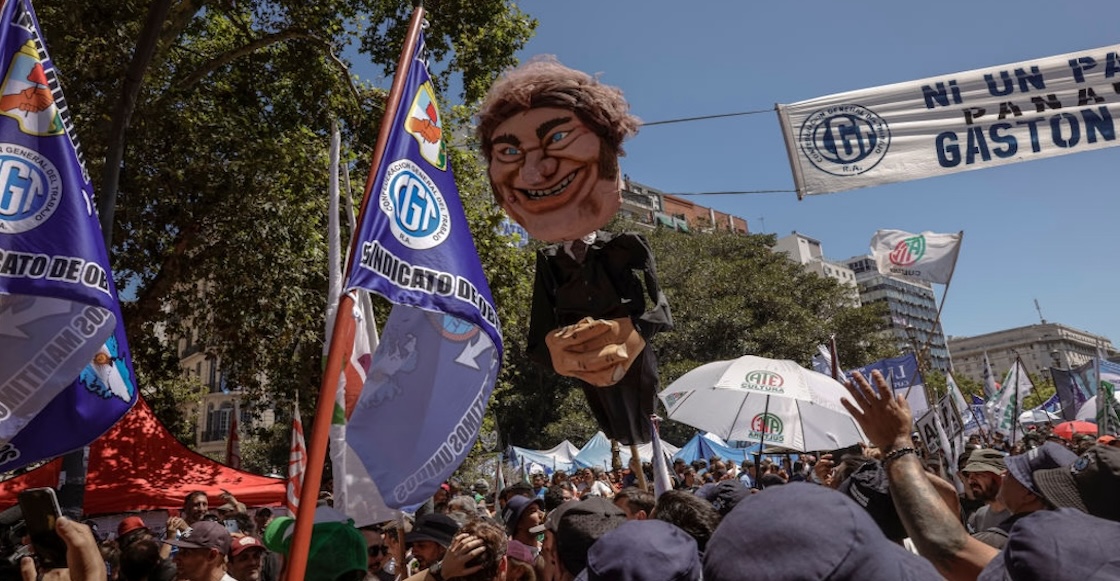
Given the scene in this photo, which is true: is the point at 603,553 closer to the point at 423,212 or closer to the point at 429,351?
the point at 423,212

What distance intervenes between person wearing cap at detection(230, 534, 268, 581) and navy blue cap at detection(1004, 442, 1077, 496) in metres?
3.62

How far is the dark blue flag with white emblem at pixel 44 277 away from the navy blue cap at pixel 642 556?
272 centimetres

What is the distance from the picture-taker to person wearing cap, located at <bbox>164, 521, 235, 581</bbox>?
3.47 metres

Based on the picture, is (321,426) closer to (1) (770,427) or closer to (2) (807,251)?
(1) (770,427)

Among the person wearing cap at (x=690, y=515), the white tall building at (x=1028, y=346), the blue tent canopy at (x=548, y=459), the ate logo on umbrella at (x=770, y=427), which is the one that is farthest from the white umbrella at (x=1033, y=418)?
the white tall building at (x=1028, y=346)

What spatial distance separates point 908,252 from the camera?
9.92 meters

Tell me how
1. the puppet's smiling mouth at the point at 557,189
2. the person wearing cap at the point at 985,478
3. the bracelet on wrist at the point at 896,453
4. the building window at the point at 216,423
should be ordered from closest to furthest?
the bracelet on wrist at the point at 896,453, the puppet's smiling mouth at the point at 557,189, the person wearing cap at the point at 985,478, the building window at the point at 216,423

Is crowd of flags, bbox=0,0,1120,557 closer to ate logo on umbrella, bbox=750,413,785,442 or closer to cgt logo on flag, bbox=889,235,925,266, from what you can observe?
ate logo on umbrella, bbox=750,413,785,442

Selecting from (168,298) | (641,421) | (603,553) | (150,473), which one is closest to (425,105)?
(641,421)

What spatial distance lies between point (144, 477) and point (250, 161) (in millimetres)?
4146

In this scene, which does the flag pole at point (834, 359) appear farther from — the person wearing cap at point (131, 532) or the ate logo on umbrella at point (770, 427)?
the person wearing cap at point (131, 532)

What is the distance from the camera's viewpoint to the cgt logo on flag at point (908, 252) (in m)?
9.79

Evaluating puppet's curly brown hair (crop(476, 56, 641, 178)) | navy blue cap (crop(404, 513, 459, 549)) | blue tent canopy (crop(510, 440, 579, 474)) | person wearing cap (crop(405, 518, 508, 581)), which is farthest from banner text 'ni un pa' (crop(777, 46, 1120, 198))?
blue tent canopy (crop(510, 440, 579, 474))

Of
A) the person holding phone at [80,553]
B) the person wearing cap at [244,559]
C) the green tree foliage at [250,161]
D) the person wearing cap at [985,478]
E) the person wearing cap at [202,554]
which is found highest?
the green tree foliage at [250,161]
